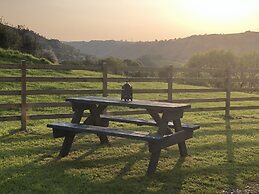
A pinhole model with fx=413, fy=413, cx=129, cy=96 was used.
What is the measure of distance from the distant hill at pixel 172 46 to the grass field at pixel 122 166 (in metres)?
88.9

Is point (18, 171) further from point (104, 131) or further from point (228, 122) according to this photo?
point (228, 122)

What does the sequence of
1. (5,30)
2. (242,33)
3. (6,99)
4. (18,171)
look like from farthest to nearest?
(242,33) < (5,30) < (6,99) < (18,171)

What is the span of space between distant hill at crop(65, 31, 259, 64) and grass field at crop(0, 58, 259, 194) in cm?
8889

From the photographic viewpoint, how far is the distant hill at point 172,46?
10331 centimetres

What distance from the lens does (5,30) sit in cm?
3300

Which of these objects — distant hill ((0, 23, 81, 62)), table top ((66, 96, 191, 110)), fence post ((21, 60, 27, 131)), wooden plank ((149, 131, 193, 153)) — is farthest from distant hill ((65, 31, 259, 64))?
wooden plank ((149, 131, 193, 153))

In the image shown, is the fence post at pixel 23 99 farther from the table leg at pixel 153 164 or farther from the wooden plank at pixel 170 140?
the table leg at pixel 153 164

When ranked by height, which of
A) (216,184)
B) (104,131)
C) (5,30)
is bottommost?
Result: (216,184)

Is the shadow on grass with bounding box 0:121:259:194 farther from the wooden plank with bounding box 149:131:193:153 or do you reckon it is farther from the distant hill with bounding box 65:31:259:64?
the distant hill with bounding box 65:31:259:64

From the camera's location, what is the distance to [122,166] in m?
6.89

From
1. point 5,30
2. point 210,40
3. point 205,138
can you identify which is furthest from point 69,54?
point 205,138

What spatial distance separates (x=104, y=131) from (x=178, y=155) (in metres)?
1.66

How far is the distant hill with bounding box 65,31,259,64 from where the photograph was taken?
103312 mm

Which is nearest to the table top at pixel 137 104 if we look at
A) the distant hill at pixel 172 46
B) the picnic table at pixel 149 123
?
the picnic table at pixel 149 123
